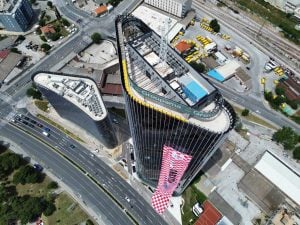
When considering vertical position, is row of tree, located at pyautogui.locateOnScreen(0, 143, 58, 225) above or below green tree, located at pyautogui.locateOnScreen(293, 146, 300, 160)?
below

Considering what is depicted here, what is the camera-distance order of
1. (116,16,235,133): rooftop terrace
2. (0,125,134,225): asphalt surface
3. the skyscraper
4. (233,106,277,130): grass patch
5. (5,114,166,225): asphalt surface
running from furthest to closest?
(233,106,277,130): grass patch
(5,114,166,225): asphalt surface
(0,125,134,225): asphalt surface
(116,16,235,133): rooftop terrace
the skyscraper

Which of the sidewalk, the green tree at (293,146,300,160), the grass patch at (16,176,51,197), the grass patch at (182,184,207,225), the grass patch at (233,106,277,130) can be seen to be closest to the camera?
the grass patch at (182,184,207,225)

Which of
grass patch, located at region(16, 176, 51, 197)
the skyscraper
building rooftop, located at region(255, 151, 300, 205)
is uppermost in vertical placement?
the skyscraper

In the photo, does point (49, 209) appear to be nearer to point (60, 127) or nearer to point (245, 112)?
point (60, 127)

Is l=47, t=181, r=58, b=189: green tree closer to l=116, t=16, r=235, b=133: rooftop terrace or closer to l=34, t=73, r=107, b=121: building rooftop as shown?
l=34, t=73, r=107, b=121: building rooftop

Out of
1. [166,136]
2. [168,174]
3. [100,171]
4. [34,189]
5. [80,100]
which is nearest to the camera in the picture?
[166,136]

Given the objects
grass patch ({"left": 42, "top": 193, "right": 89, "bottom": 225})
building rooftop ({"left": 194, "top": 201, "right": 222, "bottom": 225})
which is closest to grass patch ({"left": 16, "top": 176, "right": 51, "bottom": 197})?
grass patch ({"left": 42, "top": 193, "right": 89, "bottom": 225})

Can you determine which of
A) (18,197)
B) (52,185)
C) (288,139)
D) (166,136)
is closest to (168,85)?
(166,136)
